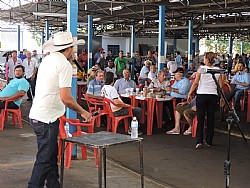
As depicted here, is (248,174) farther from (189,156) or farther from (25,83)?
(25,83)

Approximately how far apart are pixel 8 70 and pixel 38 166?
9.70 meters

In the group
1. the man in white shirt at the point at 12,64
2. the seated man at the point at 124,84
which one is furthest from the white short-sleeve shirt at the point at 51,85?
the man in white shirt at the point at 12,64

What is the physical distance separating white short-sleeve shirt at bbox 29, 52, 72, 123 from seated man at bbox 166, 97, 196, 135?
3.94 metres

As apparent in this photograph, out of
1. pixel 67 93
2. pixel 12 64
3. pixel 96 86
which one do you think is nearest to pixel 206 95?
pixel 96 86

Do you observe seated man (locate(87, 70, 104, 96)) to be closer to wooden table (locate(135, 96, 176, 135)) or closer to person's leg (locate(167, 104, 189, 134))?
wooden table (locate(135, 96, 176, 135))

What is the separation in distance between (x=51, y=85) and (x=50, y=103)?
164mm

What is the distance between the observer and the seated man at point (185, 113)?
7.48 meters

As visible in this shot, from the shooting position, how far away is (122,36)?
3719cm

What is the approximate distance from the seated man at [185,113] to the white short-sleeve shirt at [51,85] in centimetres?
394

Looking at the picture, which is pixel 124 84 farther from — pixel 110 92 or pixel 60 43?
pixel 60 43

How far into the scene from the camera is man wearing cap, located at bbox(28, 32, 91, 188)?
3.76 meters

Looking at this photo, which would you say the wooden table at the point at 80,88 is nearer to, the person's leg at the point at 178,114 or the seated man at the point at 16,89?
the seated man at the point at 16,89

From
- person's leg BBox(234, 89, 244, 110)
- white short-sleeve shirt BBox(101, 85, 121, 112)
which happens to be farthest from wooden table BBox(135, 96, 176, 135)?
person's leg BBox(234, 89, 244, 110)

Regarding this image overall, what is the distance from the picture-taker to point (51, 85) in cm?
380
